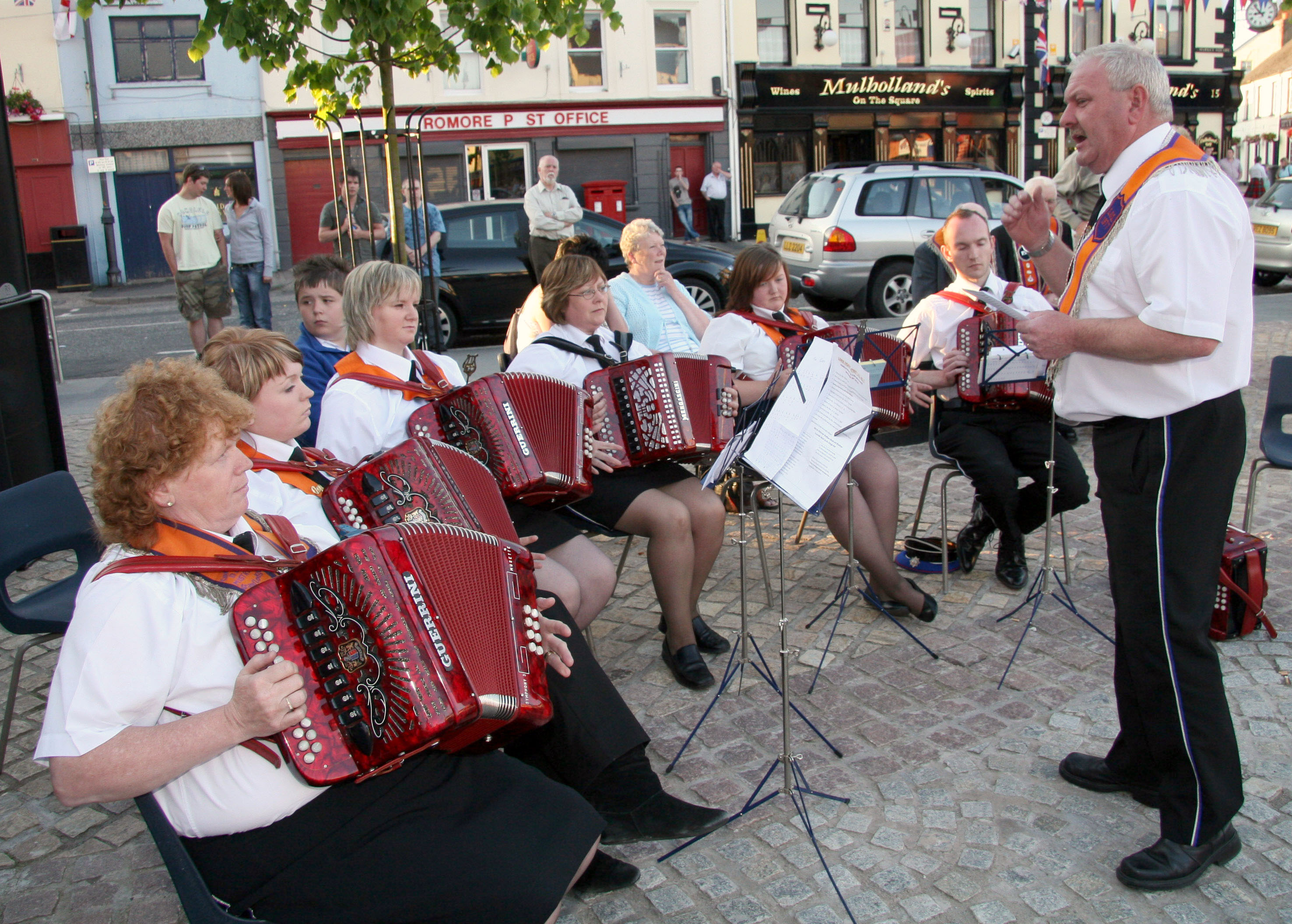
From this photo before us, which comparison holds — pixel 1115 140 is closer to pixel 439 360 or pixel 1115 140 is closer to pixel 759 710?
pixel 759 710

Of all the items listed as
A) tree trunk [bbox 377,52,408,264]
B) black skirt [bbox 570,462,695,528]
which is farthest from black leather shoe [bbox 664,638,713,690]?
tree trunk [bbox 377,52,408,264]

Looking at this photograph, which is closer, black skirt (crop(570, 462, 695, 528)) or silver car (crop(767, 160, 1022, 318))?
black skirt (crop(570, 462, 695, 528))

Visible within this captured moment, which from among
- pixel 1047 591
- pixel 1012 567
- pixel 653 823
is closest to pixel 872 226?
pixel 1012 567

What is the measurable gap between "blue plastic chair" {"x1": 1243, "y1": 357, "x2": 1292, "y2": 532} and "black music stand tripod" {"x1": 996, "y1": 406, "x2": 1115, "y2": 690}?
34.8 inches

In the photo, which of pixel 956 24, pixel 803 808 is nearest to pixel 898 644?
pixel 803 808

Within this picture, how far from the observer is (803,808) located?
2.95 m

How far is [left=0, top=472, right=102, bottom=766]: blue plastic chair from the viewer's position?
3.30m

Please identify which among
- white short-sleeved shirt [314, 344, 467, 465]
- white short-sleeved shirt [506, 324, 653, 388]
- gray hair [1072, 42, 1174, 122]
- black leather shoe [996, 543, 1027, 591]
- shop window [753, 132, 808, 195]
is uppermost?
shop window [753, 132, 808, 195]

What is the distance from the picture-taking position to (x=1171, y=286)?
240 centimetres

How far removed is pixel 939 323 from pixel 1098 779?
2271mm

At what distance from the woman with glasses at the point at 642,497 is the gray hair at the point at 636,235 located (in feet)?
2.95

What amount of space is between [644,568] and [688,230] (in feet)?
59.0

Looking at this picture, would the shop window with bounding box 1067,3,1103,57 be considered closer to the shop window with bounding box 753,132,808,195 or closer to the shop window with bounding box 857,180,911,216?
the shop window with bounding box 753,132,808,195

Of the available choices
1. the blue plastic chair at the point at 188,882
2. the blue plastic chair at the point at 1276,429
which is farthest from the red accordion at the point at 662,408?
the blue plastic chair at the point at 1276,429
